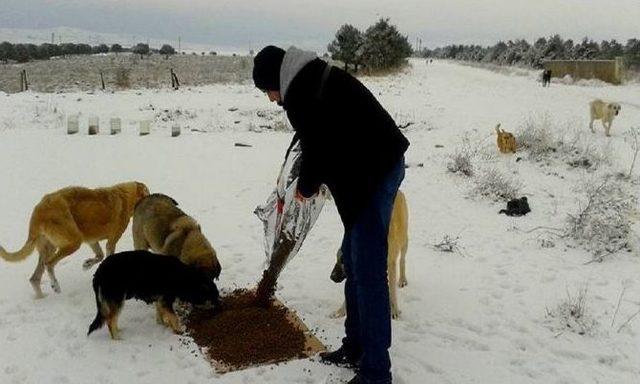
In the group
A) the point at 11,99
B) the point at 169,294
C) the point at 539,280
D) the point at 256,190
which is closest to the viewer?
the point at 169,294

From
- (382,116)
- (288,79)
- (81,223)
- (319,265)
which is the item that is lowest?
(319,265)

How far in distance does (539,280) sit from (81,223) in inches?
186

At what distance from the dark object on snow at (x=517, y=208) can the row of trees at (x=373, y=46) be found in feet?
96.5

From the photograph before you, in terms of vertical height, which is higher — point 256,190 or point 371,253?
point 371,253

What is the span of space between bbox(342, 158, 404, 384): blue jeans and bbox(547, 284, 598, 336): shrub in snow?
1.99 m

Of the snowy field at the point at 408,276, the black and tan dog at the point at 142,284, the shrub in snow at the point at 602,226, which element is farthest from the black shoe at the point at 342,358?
the shrub in snow at the point at 602,226

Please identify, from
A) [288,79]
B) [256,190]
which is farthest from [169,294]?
[256,190]

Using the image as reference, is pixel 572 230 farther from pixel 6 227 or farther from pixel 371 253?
pixel 6 227

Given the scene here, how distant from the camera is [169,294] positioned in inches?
166

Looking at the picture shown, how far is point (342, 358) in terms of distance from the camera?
3.88m

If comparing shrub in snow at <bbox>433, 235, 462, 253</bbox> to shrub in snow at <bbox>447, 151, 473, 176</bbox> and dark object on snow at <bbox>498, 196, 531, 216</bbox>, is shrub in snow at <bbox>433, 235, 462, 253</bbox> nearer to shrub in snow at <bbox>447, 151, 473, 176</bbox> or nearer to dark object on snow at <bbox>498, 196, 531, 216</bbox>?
dark object on snow at <bbox>498, 196, 531, 216</bbox>

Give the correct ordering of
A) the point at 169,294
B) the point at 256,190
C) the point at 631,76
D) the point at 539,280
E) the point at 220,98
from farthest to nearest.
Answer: the point at 631,76 → the point at 220,98 → the point at 256,190 → the point at 539,280 → the point at 169,294

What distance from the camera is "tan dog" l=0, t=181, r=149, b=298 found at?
480 cm

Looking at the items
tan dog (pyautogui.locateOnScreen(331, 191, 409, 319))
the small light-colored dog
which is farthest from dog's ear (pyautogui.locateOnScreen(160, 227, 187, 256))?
the small light-colored dog
